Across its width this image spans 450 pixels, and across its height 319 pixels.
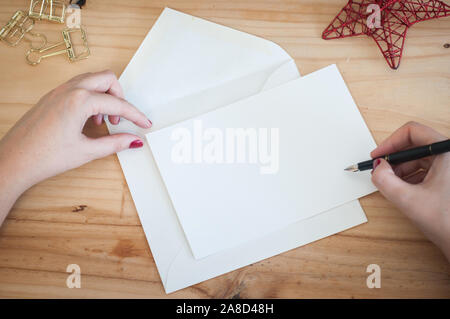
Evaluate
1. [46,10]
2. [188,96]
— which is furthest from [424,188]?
[46,10]

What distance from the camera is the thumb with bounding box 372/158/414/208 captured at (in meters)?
0.64

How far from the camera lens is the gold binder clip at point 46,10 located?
850 millimetres

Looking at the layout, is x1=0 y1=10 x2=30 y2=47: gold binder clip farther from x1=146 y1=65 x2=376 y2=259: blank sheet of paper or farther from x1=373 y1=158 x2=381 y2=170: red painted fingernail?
x1=373 y1=158 x2=381 y2=170: red painted fingernail

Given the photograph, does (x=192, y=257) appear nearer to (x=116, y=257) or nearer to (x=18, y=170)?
(x=116, y=257)

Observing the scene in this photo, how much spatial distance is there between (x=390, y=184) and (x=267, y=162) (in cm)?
24

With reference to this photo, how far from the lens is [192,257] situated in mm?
724

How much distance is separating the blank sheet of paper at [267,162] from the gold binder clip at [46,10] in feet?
1.31

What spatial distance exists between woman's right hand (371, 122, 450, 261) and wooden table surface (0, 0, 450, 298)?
0.07 metres

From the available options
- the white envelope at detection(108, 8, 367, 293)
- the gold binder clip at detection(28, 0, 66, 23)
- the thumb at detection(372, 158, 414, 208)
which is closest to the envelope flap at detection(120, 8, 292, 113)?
the white envelope at detection(108, 8, 367, 293)

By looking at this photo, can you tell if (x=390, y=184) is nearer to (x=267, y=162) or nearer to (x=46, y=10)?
(x=267, y=162)

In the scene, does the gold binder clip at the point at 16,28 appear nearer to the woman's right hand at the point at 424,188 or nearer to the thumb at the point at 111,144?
the thumb at the point at 111,144

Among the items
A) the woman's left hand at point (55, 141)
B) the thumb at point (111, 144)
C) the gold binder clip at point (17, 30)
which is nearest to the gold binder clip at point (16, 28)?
the gold binder clip at point (17, 30)

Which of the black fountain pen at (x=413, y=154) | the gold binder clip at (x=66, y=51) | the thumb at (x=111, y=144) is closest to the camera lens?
the black fountain pen at (x=413, y=154)

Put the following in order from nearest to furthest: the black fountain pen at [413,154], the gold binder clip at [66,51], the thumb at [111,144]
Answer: the black fountain pen at [413,154] < the thumb at [111,144] < the gold binder clip at [66,51]
